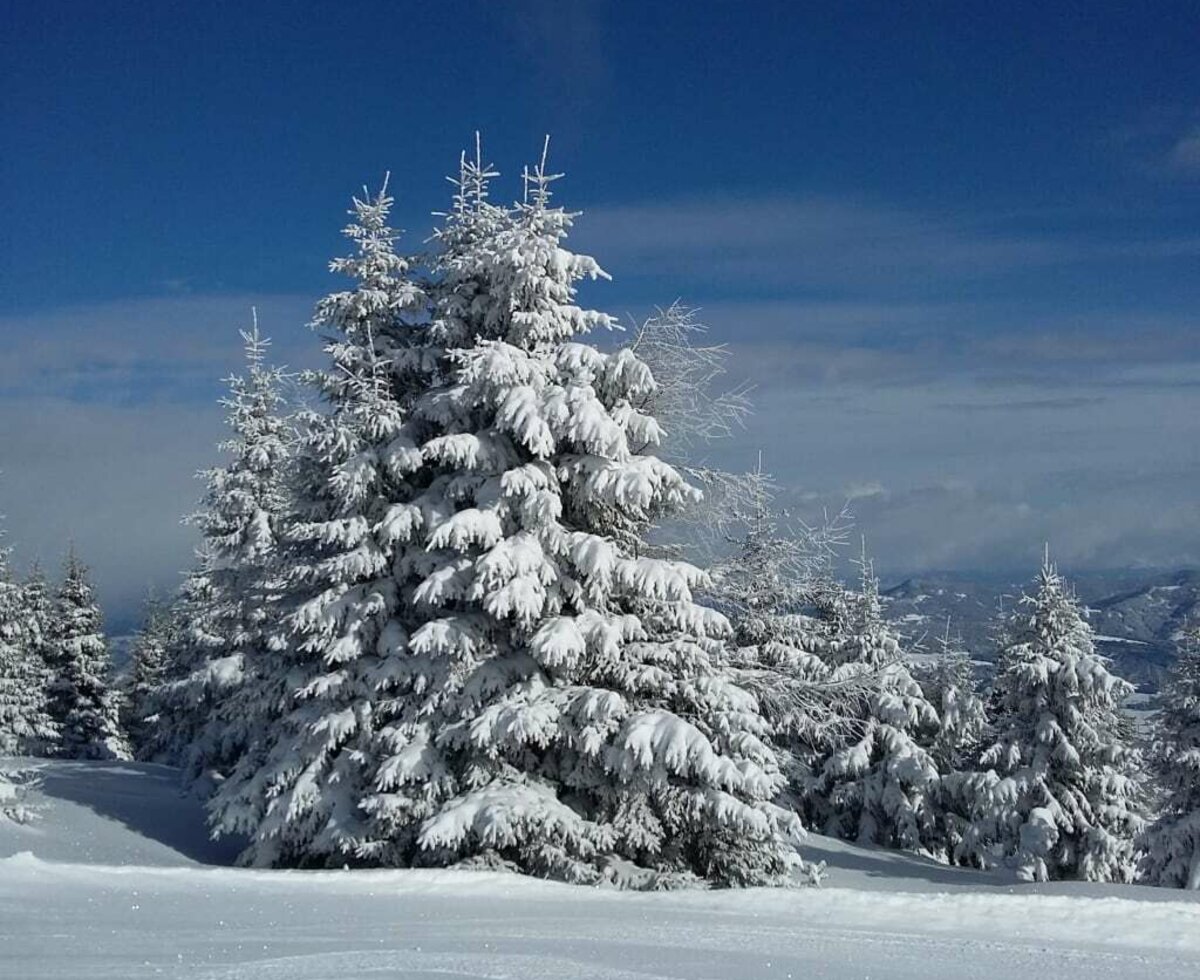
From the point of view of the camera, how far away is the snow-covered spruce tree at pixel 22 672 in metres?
31.3

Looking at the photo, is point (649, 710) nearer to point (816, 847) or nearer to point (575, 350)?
point (575, 350)

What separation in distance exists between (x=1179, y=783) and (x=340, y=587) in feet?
75.7

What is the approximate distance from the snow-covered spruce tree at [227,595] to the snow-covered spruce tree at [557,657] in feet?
21.6

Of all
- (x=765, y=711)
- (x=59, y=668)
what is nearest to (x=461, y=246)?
(x=765, y=711)

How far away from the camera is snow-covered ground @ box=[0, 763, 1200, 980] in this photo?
757cm

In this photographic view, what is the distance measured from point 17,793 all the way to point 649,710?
12.7 meters

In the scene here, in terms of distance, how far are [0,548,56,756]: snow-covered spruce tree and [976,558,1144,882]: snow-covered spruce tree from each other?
26792 mm

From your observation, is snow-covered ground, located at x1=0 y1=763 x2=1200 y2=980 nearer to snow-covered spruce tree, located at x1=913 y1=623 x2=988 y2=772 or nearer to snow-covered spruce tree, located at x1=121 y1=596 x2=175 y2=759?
snow-covered spruce tree, located at x1=913 y1=623 x2=988 y2=772

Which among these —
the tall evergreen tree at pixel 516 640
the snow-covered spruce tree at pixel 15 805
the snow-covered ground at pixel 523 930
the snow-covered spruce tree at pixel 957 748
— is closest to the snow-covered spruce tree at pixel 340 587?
the tall evergreen tree at pixel 516 640

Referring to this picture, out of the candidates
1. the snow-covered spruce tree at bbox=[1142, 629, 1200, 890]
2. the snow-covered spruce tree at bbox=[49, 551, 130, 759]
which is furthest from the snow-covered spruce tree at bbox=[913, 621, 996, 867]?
the snow-covered spruce tree at bbox=[49, 551, 130, 759]

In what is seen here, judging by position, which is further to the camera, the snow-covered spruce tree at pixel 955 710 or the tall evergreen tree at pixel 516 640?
the snow-covered spruce tree at pixel 955 710

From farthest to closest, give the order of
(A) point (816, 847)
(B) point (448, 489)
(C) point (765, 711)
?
(A) point (816, 847) < (C) point (765, 711) < (B) point (448, 489)

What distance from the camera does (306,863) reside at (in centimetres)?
1692

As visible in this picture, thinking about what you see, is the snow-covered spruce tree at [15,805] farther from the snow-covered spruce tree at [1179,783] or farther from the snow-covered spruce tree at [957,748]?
the snow-covered spruce tree at [1179,783]
